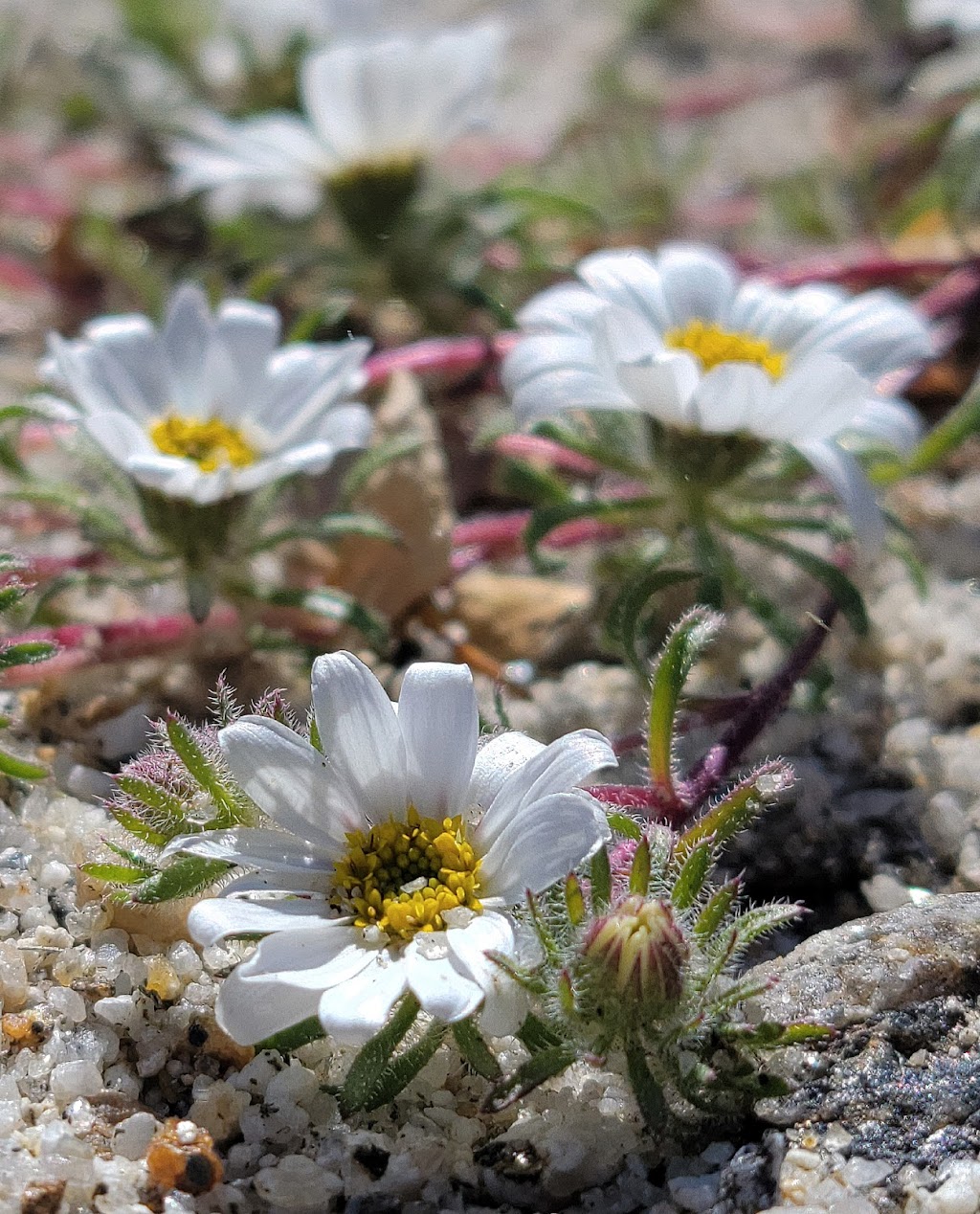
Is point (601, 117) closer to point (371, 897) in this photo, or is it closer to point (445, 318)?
point (445, 318)

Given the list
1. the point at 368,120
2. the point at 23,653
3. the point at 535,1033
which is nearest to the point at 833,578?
the point at 535,1033

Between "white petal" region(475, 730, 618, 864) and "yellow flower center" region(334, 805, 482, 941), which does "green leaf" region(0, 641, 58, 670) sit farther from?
→ "white petal" region(475, 730, 618, 864)

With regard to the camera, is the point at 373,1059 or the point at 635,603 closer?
the point at 373,1059

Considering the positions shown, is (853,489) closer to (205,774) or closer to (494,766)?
(494,766)

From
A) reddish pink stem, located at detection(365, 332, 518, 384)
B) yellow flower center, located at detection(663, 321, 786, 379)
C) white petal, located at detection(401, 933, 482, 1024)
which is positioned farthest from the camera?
reddish pink stem, located at detection(365, 332, 518, 384)

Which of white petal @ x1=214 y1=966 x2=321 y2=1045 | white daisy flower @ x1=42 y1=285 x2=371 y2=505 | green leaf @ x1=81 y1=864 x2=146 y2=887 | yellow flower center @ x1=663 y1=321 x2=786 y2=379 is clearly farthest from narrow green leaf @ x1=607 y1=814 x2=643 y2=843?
yellow flower center @ x1=663 y1=321 x2=786 y2=379

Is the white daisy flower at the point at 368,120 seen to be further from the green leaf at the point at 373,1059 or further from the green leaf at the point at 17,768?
the green leaf at the point at 373,1059
